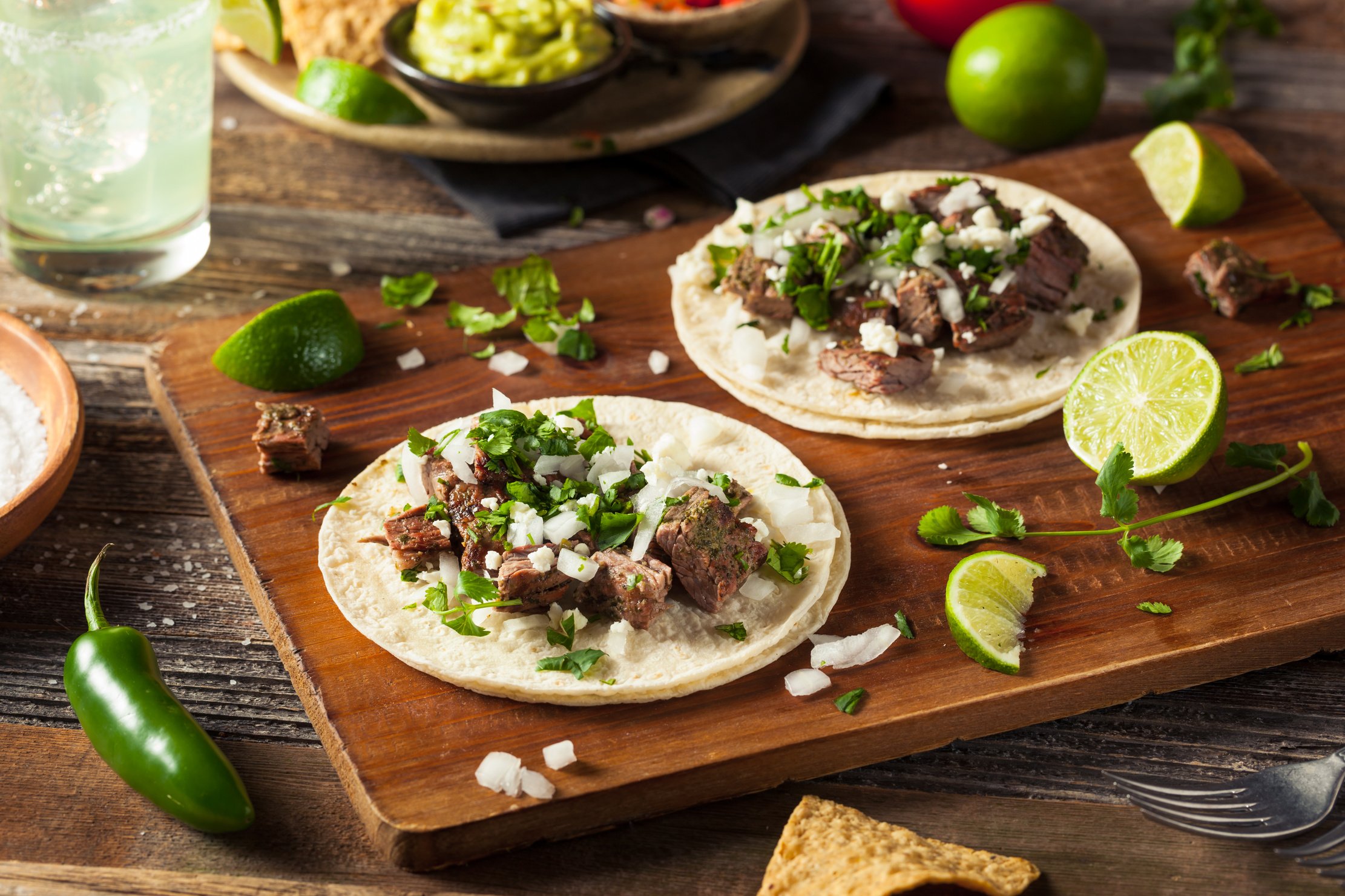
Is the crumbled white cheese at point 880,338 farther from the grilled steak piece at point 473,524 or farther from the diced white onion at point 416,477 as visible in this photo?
the diced white onion at point 416,477

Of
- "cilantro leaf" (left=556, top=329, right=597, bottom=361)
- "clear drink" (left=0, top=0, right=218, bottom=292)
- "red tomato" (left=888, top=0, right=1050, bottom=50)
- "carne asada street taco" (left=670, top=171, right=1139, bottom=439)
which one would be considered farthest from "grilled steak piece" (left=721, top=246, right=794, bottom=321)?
"red tomato" (left=888, top=0, right=1050, bottom=50)

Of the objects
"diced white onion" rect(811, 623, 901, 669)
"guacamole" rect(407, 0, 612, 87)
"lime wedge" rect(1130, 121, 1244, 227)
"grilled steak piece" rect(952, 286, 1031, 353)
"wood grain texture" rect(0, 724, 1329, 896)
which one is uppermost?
"guacamole" rect(407, 0, 612, 87)

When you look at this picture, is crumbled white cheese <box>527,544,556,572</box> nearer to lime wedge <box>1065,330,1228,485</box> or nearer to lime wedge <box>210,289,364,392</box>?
lime wedge <box>210,289,364,392</box>

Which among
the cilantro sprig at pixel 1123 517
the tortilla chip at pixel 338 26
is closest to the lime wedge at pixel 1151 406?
the cilantro sprig at pixel 1123 517

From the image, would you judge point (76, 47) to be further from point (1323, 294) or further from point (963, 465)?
point (1323, 294)

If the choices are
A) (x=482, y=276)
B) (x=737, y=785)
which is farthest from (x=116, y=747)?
(x=482, y=276)
